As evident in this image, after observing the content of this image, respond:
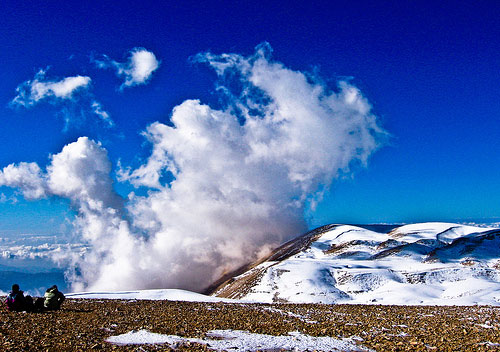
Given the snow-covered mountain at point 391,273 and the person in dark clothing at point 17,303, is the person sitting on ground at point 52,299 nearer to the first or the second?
the person in dark clothing at point 17,303

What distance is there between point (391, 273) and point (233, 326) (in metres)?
61.1

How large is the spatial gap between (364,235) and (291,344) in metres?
111

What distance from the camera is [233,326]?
1870cm

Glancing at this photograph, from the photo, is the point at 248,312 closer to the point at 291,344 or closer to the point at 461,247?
the point at 291,344

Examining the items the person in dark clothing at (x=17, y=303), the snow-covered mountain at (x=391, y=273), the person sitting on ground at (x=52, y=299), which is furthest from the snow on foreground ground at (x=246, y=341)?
the snow-covered mountain at (x=391, y=273)

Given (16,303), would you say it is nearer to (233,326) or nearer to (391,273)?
(233,326)

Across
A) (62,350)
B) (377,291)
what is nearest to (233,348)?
(62,350)

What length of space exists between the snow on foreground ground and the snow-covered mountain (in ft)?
112

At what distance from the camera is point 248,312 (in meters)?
23.6

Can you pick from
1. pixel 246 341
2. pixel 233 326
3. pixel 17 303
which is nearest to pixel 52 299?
pixel 17 303

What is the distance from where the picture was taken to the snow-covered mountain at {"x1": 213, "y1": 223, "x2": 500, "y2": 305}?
55469 mm

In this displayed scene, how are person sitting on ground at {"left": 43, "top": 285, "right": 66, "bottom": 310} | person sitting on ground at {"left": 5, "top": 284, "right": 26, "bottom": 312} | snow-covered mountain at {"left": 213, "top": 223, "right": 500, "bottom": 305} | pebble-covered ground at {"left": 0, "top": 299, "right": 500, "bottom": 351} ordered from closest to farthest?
pebble-covered ground at {"left": 0, "top": 299, "right": 500, "bottom": 351}
person sitting on ground at {"left": 5, "top": 284, "right": 26, "bottom": 312}
person sitting on ground at {"left": 43, "top": 285, "right": 66, "bottom": 310}
snow-covered mountain at {"left": 213, "top": 223, "right": 500, "bottom": 305}

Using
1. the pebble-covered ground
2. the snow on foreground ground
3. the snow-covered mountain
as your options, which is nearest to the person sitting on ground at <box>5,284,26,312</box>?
the pebble-covered ground

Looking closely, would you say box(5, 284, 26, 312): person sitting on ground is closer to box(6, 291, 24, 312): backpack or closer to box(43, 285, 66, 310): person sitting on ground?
box(6, 291, 24, 312): backpack
